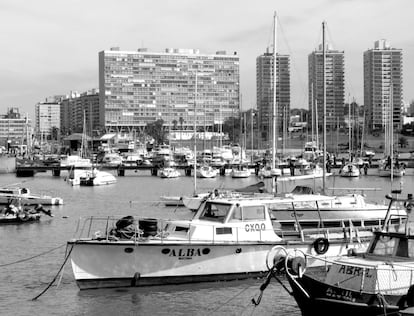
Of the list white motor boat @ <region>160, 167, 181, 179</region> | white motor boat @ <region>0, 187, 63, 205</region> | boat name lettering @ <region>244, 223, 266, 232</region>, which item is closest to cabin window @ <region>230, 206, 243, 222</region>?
boat name lettering @ <region>244, 223, 266, 232</region>

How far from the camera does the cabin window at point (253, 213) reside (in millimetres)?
31219

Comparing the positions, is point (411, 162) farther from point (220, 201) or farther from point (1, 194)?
point (220, 201)

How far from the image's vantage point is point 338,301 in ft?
69.4

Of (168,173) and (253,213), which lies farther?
(168,173)

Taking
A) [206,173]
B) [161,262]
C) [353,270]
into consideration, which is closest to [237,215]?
[161,262]

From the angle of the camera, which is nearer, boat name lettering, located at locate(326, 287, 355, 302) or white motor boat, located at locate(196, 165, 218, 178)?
boat name lettering, located at locate(326, 287, 355, 302)

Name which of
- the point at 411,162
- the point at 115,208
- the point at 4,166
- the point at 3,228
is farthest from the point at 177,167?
the point at 3,228

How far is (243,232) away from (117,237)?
5.16 m

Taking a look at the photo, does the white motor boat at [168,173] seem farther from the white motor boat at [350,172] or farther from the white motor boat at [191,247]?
→ the white motor boat at [191,247]

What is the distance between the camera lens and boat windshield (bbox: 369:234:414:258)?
2245cm

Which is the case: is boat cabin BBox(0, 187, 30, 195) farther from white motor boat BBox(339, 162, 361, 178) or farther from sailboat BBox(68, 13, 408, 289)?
white motor boat BBox(339, 162, 361, 178)

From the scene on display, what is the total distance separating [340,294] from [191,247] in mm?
9432

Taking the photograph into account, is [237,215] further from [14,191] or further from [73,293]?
[14,191]

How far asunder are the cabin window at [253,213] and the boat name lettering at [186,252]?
2.47 m
